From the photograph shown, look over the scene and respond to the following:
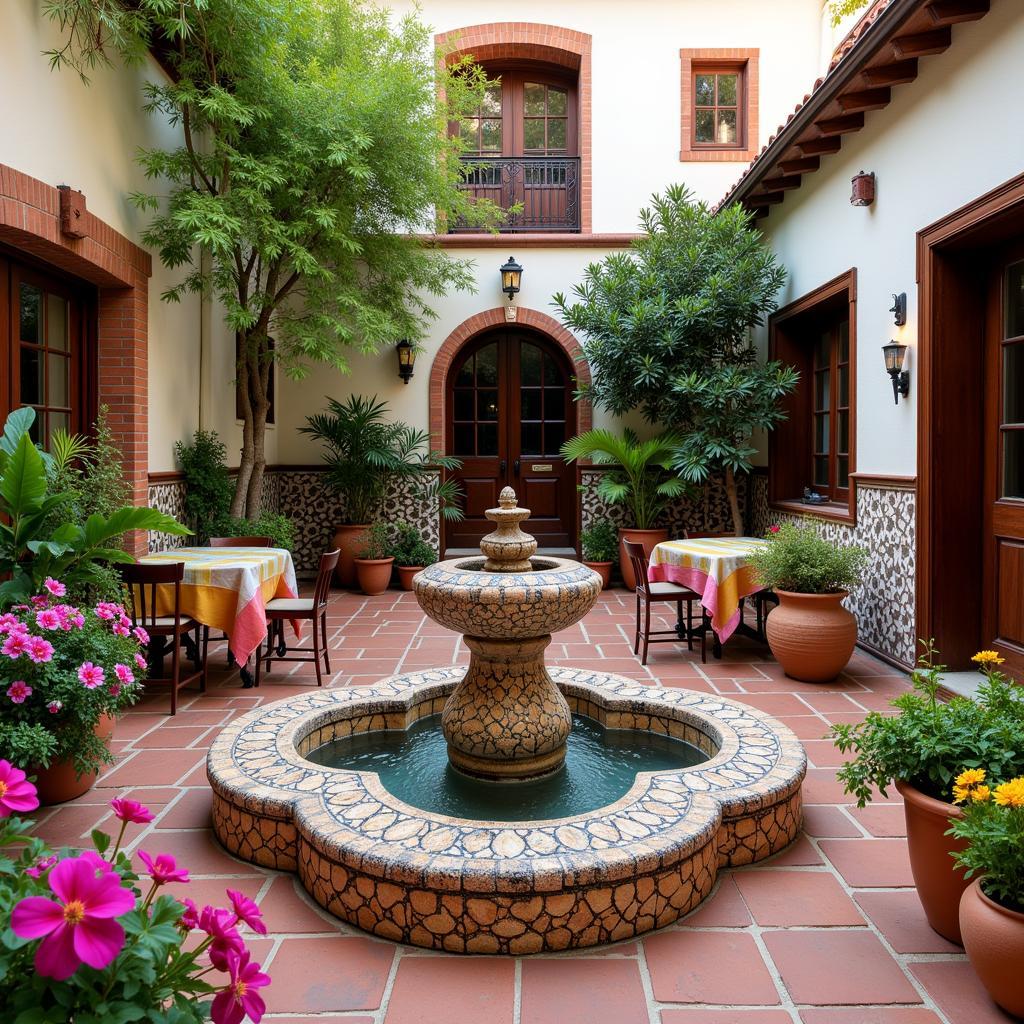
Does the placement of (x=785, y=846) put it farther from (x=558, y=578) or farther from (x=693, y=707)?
(x=558, y=578)

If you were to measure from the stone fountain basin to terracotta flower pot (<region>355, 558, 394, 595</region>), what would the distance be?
17.3ft

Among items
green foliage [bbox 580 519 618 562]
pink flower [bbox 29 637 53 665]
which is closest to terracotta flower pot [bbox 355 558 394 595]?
green foliage [bbox 580 519 618 562]

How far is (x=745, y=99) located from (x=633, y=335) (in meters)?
3.97

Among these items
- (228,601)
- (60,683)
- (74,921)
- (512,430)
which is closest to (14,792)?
(74,921)

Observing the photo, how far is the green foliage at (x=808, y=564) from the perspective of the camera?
497cm

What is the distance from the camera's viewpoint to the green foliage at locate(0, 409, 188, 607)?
324 centimetres

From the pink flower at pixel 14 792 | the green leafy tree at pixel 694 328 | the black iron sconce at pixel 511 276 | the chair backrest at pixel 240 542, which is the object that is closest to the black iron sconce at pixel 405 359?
the black iron sconce at pixel 511 276

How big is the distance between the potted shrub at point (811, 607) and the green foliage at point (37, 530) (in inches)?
145

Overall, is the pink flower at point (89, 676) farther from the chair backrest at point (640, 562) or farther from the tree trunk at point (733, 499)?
the tree trunk at point (733, 499)

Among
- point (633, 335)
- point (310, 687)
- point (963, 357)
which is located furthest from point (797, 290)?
point (310, 687)

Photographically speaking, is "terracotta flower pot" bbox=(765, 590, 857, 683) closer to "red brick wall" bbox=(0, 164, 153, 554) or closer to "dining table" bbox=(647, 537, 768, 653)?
"dining table" bbox=(647, 537, 768, 653)

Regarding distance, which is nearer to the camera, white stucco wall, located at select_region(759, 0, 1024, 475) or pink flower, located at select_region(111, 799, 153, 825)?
pink flower, located at select_region(111, 799, 153, 825)

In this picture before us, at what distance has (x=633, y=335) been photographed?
7695 mm

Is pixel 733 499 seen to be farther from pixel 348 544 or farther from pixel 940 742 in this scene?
pixel 940 742
